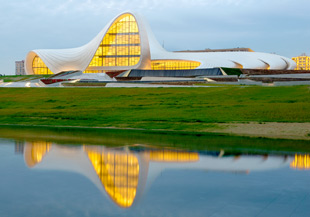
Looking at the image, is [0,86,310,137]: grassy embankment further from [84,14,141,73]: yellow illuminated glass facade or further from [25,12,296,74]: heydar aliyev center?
[84,14,141,73]: yellow illuminated glass facade

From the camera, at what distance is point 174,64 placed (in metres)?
76.4

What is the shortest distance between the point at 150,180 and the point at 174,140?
6.91m

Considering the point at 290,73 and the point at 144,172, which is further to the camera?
the point at 290,73

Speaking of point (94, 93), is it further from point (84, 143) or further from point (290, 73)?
point (290, 73)

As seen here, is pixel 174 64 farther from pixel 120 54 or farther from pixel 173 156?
pixel 173 156

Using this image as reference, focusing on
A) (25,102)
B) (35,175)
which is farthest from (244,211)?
(25,102)

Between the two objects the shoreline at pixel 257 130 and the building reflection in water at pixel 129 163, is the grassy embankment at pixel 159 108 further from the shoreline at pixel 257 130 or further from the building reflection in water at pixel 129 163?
the building reflection in water at pixel 129 163

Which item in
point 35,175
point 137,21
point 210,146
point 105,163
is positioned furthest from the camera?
point 137,21

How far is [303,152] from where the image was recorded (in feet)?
40.6

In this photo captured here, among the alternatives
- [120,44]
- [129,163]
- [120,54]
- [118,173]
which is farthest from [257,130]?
[120,44]

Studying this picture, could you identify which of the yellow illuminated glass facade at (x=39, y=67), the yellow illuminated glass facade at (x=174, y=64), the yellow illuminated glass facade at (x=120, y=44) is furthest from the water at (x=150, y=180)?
the yellow illuminated glass facade at (x=39, y=67)

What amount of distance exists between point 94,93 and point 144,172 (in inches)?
1155

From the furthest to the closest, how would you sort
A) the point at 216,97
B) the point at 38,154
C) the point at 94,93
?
the point at 94,93 < the point at 216,97 < the point at 38,154

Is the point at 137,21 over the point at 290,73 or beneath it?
over
